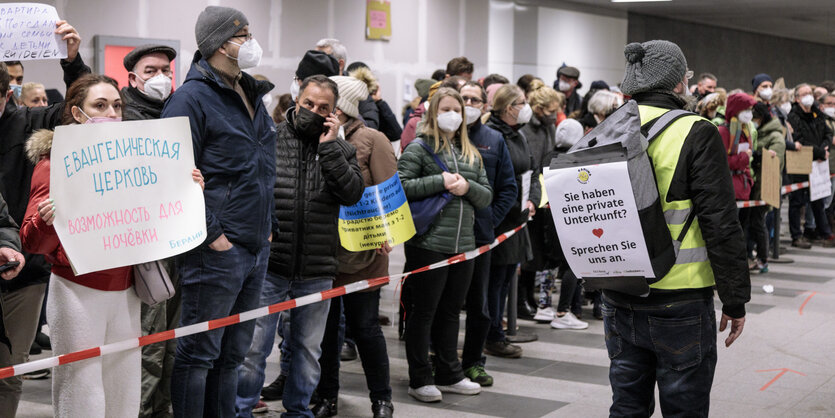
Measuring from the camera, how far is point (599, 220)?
12.5ft

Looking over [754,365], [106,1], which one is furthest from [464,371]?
[106,1]

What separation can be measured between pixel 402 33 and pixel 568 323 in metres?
8.31

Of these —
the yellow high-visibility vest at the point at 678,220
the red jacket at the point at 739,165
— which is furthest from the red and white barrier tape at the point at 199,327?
the red jacket at the point at 739,165

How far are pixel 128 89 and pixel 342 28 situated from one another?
374 inches

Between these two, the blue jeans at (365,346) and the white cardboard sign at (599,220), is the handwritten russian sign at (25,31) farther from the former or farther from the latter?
the white cardboard sign at (599,220)

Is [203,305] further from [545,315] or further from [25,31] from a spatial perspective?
[545,315]

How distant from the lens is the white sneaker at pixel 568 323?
8156 millimetres

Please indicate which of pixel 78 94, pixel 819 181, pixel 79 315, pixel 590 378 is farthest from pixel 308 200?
pixel 819 181

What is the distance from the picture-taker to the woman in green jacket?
18.7 feet

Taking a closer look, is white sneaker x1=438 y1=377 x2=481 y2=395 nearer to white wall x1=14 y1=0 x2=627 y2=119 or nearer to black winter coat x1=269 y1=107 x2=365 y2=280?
black winter coat x1=269 y1=107 x2=365 y2=280

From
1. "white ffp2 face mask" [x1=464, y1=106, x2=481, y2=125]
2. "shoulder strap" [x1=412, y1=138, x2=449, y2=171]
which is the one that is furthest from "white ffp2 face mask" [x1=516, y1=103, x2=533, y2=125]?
"shoulder strap" [x1=412, y1=138, x2=449, y2=171]

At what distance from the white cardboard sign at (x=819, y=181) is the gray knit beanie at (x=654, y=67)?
393 inches

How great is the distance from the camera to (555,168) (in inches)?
154

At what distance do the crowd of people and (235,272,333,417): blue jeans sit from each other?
0.01 m
